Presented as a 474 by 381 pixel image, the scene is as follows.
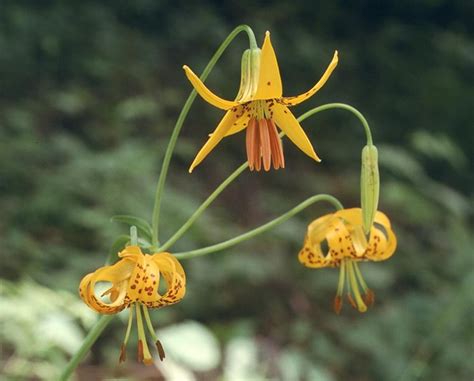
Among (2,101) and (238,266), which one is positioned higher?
(2,101)

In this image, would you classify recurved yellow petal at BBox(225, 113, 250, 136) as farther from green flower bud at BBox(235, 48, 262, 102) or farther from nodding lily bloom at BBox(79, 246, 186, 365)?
nodding lily bloom at BBox(79, 246, 186, 365)

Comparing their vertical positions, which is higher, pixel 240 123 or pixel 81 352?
pixel 240 123

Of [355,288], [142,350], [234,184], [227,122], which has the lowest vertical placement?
[142,350]

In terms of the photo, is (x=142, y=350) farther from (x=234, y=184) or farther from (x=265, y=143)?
(x=234, y=184)

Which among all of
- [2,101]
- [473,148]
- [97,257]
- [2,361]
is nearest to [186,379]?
[2,361]

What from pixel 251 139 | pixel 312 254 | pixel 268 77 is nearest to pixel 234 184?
pixel 312 254

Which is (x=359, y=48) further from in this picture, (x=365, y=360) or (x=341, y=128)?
(x=365, y=360)
